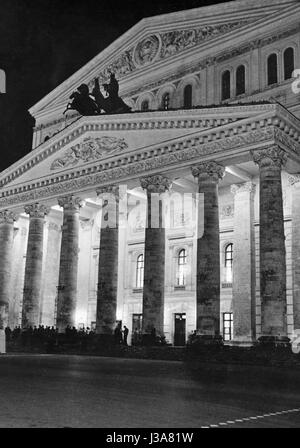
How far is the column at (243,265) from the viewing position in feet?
103

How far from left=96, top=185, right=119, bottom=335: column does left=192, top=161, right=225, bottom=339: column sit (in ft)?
21.9

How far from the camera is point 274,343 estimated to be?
23266 millimetres

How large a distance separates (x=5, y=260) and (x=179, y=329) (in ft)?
48.1

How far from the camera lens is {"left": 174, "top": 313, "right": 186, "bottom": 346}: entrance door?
118 ft

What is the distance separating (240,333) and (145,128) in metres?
14.4

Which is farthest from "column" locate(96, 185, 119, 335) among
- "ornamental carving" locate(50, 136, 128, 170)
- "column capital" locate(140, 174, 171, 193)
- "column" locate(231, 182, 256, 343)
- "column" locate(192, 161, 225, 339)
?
"column" locate(231, 182, 256, 343)

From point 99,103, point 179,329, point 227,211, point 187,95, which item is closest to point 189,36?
point 187,95

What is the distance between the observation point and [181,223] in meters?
38.0

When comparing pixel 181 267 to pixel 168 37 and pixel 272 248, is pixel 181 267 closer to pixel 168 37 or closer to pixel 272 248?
pixel 272 248

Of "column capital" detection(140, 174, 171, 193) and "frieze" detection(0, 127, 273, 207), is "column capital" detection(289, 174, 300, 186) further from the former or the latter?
"column capital" detection(140, 174, 171, 193)

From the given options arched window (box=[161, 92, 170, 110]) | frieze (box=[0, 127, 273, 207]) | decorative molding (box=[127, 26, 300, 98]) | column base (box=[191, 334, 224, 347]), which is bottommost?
column base (box=[191, 334, 224, 347])

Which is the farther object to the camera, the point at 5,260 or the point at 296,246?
the point at 5,260

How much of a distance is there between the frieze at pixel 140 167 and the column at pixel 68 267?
1081 mm

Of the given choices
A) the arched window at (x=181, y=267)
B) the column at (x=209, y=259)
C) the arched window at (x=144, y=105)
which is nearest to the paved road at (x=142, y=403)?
the column at (x=209, y=259)
